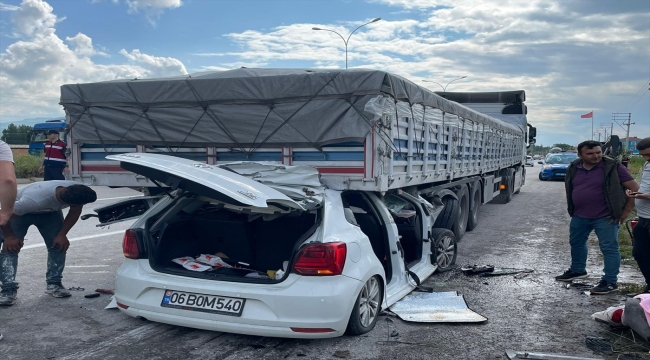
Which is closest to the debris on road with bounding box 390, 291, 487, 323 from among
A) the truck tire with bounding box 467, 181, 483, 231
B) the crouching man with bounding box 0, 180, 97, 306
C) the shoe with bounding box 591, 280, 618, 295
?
the shoe with bounding box 591, 280, 618, 295

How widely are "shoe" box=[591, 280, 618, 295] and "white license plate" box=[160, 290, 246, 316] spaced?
394cm

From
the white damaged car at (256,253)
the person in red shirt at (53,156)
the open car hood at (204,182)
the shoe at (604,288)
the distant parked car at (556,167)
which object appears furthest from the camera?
the distant parked car at (556,167)

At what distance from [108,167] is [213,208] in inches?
76.0

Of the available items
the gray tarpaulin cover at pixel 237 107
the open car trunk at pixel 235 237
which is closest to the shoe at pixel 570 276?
the gray tarpaulin cover at pixel 237 107

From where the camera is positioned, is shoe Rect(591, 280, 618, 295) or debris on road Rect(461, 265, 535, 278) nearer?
shoe Rect(591, 280, 618, 295)

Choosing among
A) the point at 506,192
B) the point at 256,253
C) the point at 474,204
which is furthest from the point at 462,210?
the point at 506,192

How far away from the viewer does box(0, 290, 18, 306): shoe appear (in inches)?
211

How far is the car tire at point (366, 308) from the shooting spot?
172 inches

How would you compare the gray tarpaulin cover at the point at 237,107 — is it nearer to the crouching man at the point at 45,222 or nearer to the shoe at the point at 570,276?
the crouching man at the point at 45,222

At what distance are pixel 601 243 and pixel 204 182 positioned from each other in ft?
15.1

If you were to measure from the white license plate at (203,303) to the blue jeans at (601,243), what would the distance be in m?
4.11

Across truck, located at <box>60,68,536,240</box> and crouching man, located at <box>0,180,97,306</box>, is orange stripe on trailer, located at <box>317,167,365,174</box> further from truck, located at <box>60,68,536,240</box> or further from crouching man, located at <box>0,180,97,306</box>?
crouching man, located at <box>0,180,97,306</box>

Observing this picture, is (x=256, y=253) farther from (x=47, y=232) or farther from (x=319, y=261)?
(x=47, y=232)

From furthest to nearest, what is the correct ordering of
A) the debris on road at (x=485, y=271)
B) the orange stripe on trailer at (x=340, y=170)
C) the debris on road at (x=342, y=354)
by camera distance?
the debris on road at (x=485, y=271), the orange stripe on trailer at (x=340, y=170), the debris on road at (x=342, y=354)
